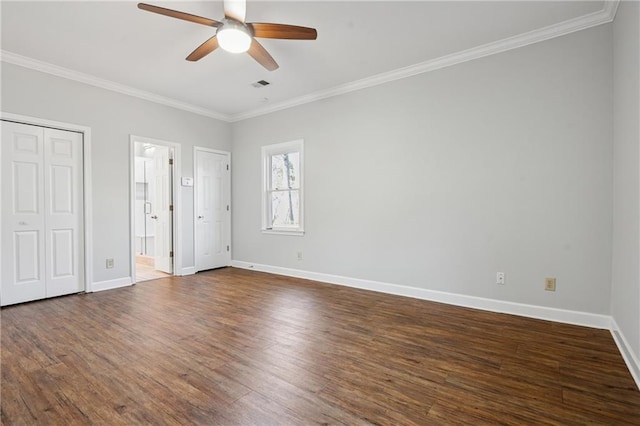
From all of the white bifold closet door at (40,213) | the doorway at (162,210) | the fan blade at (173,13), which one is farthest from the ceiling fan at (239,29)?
the doorway at (162,210)

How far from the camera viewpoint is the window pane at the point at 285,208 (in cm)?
527

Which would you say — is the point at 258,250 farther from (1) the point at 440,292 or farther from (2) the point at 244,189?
(1) the point at 440,292

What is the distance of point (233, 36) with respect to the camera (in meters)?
2.54

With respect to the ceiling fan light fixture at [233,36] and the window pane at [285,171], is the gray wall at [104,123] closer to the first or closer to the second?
the window pane at [285,171]

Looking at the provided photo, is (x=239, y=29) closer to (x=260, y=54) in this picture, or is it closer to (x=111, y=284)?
(x=260, y=54)

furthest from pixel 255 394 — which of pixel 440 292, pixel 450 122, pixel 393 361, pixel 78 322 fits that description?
pixel 450 122

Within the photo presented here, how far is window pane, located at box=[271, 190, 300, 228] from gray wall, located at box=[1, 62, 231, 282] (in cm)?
196

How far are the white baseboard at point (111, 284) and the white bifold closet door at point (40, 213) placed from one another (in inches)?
6.1

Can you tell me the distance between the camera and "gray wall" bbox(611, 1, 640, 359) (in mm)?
2121

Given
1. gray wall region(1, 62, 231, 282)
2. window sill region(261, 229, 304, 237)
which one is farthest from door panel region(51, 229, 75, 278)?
window sill region(261, 229, 304, 237)

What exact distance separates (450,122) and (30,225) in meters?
5.21

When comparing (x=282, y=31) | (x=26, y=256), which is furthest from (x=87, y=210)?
(x=282, y=31)

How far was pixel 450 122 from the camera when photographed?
3.62 metres

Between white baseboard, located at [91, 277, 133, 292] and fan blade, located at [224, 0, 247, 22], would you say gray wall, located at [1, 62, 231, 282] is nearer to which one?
white baseboard, located at [91, 277, 133, 292]
